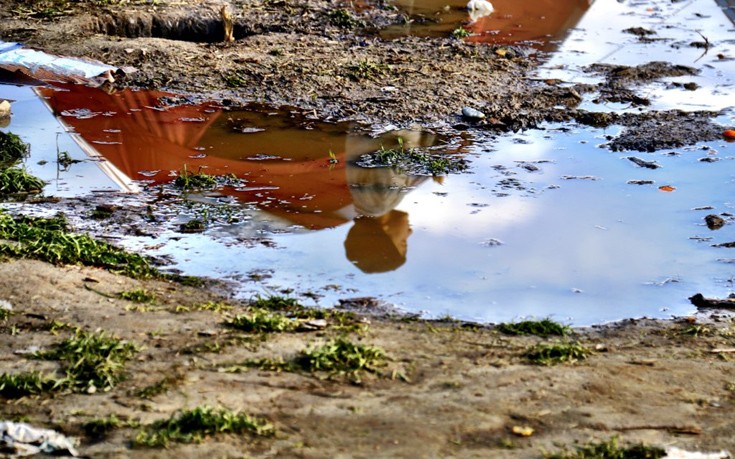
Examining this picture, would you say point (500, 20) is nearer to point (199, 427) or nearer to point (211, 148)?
point (211, 148)

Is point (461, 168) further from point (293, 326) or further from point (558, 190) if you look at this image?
point (293, 326)

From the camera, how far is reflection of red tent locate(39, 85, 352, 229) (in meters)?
6.66

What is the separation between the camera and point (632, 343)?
4852 mm

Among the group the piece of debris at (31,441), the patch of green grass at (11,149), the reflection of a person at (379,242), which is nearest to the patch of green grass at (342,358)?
the piece of debris at (31,441)

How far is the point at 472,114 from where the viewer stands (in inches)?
323

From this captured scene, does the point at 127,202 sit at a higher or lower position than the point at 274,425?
lower

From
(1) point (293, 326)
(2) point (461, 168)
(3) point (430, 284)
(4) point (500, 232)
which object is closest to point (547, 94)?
(2) point (461, 168)

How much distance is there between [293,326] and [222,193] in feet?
7.23

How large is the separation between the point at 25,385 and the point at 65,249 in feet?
5.04

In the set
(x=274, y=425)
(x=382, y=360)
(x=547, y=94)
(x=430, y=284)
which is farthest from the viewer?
(x=547, y=94)

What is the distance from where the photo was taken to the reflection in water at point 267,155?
20.8 feet

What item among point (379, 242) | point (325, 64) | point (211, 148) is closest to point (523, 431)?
point (379, 242)

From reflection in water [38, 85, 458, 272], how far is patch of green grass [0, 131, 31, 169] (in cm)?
49

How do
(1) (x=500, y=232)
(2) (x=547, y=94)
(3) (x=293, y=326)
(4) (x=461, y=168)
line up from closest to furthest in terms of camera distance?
(3) (x=293, y=326), (1) (x=500, y=232), (4) (x=461, y=168), (2) (x=547, y=94)
